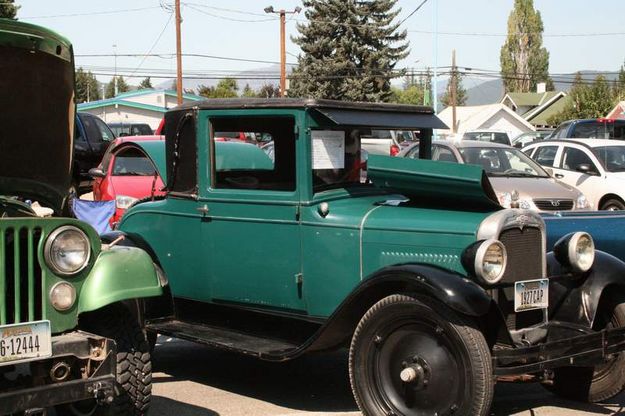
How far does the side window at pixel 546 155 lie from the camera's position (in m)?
14.5

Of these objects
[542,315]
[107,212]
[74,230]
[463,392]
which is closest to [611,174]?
[107,212]

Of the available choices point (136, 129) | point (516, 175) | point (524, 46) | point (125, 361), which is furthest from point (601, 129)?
point (524, 46)

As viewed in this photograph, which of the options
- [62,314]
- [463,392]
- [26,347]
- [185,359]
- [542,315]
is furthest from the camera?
[185,359]

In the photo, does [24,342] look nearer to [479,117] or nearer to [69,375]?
[69,375]

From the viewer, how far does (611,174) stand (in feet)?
44.0

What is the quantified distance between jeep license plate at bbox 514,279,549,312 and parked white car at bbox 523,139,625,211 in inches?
344

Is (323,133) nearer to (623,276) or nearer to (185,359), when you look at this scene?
(623,276)

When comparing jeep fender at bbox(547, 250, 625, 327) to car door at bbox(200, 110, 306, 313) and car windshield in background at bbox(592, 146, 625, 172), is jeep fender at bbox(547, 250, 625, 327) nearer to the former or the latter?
car door at bbox(200, 110, 306, 313)

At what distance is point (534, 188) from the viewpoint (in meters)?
11.2

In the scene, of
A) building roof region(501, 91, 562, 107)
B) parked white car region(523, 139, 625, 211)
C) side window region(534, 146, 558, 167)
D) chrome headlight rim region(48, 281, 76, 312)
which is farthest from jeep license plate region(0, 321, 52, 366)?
building roof region(501, 91, 562, 107)

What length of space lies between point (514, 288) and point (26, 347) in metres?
2.80

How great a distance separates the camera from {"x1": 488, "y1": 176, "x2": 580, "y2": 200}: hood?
36.3 feet

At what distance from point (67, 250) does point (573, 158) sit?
11718 millimetres

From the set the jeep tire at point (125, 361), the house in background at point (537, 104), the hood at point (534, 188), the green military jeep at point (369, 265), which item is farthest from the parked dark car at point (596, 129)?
the house in background at point (537, 104)
